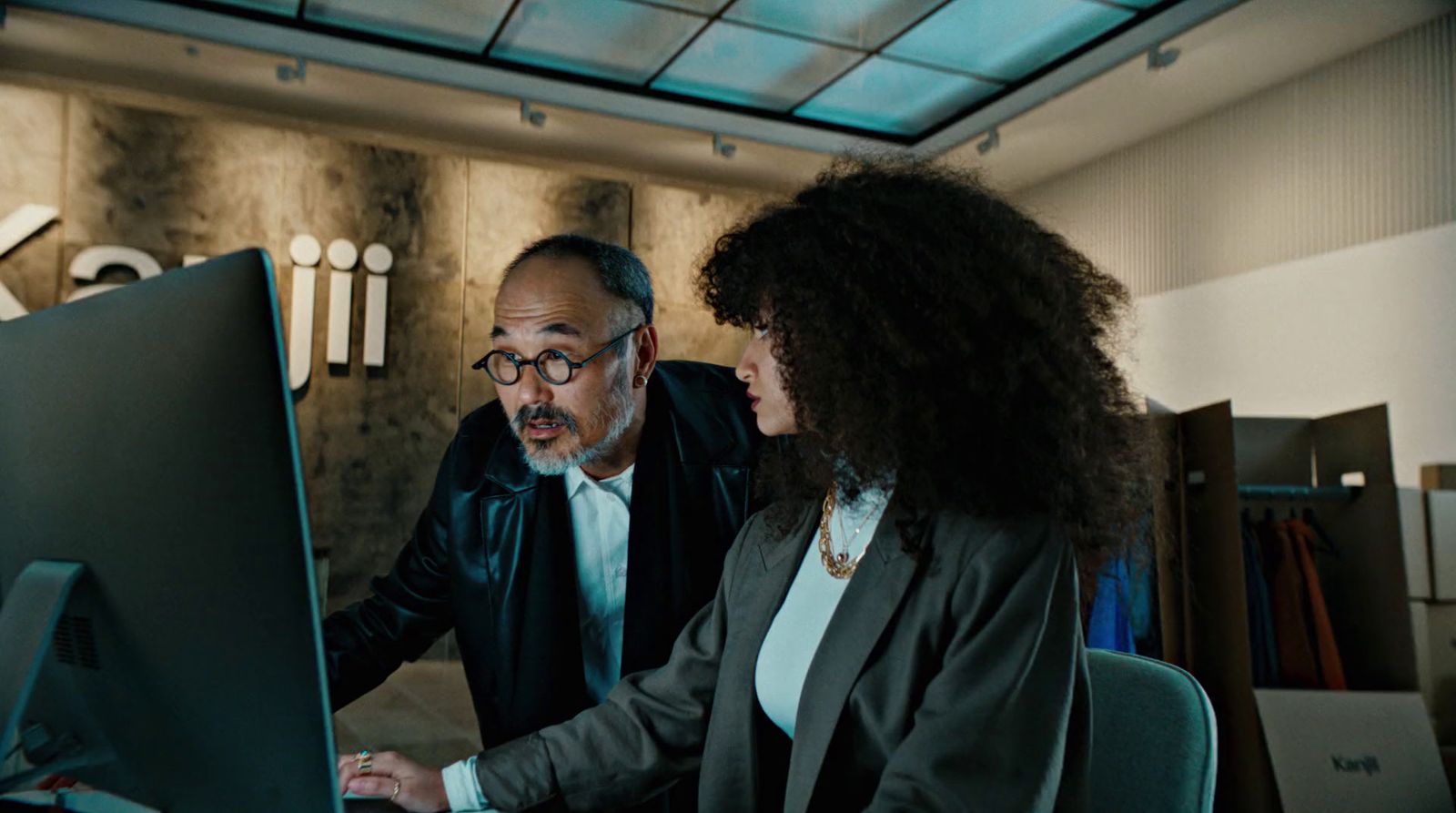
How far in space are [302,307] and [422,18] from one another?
1.69 m

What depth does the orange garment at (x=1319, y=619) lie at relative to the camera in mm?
3912

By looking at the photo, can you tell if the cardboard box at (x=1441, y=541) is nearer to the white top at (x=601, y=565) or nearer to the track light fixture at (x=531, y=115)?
the white top at (x=601, y=565)

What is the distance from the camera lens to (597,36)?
5316 millimetres

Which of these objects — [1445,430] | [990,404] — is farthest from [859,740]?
[1445,430]

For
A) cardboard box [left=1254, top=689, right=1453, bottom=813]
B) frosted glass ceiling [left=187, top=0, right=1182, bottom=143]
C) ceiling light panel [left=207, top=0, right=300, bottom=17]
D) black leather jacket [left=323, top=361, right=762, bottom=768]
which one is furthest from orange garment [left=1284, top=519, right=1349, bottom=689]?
ceiling light panel [left=207, top=0, right=300, bottom=17]

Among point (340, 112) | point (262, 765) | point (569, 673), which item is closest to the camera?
point (262, 765)

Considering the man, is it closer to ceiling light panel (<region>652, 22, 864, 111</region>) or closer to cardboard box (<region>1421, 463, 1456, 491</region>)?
ceiling light panel (<region>652, 22, 864, 111</region>)

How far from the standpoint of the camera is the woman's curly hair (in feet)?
3.88

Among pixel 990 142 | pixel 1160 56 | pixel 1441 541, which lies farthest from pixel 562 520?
pixel 990 142

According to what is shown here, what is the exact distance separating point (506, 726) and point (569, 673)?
6.2 inches

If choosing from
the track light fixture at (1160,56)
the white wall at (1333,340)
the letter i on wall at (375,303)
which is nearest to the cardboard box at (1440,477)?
the white wall at (1333,340)

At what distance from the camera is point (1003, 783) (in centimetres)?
99

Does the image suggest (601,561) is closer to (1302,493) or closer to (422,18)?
(1302,493)

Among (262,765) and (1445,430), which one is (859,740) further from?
(1445,430)
